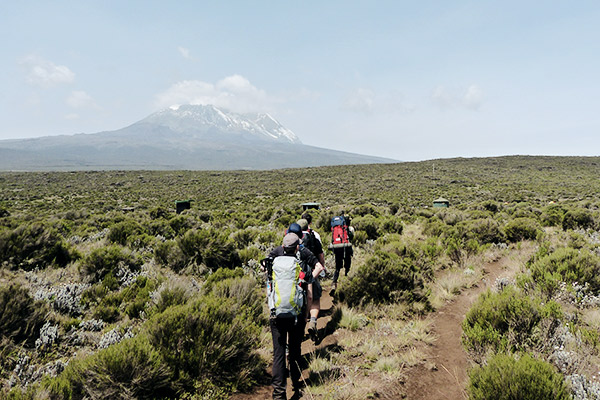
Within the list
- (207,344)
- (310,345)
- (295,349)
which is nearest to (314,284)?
(310,345)

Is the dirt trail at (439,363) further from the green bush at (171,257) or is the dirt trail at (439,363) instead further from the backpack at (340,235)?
the green bush at (171,257)

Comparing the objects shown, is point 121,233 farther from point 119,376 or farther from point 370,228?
point 370,228

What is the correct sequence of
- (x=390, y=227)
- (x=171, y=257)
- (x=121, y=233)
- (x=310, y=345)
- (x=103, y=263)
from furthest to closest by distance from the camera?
(x=390, y=227), (x=121, y=233), (x=171, y=257), (x=103, y=263), (x=310, y=345)

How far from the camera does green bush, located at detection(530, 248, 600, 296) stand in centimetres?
565

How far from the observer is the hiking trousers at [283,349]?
3482 millimetres

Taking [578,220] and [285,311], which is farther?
[578,220]

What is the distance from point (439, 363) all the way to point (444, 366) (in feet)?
0.26

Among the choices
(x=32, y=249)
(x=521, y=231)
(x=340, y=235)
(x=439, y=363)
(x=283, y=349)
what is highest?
(x=340, y=235)

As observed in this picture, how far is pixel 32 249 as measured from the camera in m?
7.59

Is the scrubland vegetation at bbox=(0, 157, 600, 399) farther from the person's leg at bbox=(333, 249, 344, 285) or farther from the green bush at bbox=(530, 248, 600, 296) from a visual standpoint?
the person's leg at bbox=(333, 249, 344, 285)

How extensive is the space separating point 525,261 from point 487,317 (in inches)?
199

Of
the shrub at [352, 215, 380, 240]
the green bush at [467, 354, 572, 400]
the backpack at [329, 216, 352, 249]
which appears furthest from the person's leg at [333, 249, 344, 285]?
the shrub at [352, 215, 380, 240]

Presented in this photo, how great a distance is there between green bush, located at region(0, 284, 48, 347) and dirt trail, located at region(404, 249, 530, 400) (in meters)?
5.50

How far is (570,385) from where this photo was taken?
302 cm
